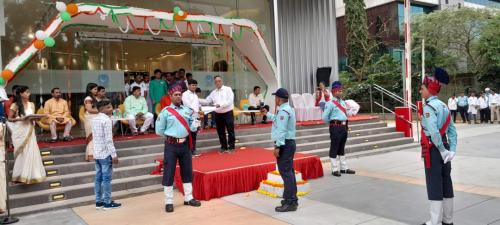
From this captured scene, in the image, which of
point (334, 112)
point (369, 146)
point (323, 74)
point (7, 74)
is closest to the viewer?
point (7, 74)

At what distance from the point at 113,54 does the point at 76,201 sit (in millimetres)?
6514

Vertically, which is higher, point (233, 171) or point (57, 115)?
point (57, 115)

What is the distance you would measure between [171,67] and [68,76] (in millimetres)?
3651

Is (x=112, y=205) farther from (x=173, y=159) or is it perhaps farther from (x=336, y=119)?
(x=336, y=119)

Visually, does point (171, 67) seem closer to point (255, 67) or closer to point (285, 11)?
point (255, 67)

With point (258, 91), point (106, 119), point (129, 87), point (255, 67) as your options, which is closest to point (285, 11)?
point (255, 67)

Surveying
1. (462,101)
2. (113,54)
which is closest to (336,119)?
(113,54)

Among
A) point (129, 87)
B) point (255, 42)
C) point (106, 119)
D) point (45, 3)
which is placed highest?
point (45, 3)

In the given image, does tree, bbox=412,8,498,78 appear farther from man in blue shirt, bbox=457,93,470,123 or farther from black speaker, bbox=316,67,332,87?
black speaker, bbox=316,67,332,87

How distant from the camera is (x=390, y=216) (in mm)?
4805

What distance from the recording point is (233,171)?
6.33 meters

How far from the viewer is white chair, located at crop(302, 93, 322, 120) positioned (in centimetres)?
1239

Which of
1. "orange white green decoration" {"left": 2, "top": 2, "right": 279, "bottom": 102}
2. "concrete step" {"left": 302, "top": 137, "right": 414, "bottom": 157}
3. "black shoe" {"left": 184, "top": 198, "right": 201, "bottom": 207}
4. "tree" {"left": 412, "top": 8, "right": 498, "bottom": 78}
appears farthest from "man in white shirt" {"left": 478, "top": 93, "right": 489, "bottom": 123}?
"black shoe" {"left": 184, "top": 198, "right": 201, "bottom": 207}

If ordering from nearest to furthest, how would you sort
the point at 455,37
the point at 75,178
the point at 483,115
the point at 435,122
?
the point at 435,122, the point at 75,178, the point at 483,115, the point at 455,37
